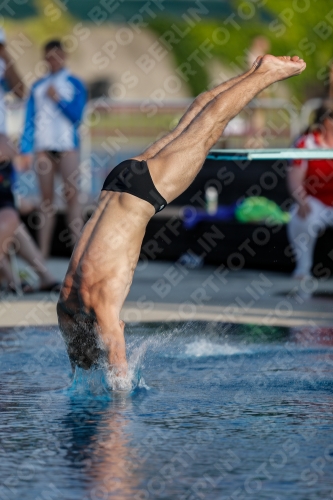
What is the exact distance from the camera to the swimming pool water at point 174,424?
360 cm

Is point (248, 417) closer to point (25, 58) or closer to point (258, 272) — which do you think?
point (258, 272)

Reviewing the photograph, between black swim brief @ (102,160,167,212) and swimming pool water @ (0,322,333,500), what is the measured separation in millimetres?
822

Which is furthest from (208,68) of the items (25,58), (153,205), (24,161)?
(153,205)

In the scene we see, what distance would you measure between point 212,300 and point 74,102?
2980 mm

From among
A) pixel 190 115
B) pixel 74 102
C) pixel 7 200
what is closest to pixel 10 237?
pixel 7 200

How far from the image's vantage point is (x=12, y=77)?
414 inches

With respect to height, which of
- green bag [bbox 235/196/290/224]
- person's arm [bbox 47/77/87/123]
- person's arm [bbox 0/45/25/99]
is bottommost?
green bag [bbox 235/196/290/224]

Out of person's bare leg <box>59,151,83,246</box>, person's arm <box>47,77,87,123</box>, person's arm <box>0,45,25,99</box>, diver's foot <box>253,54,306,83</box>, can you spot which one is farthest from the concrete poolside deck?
diver's foot <box>253,54,306,83</box>

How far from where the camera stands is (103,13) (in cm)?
1398

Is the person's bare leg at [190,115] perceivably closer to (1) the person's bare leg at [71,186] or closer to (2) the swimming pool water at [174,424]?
(2) the swimming pool water at [174,424]

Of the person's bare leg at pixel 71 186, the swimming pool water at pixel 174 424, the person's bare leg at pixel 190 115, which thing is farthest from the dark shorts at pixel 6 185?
the person's bare leg at pixel 190 115

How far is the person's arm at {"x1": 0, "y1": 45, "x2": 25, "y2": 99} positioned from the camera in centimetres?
1042

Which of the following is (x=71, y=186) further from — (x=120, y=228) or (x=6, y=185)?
(x=120, y=228)

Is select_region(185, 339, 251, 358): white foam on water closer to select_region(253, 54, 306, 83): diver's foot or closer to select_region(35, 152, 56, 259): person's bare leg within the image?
select_region(253, 54, 306, 83): diver's foot
